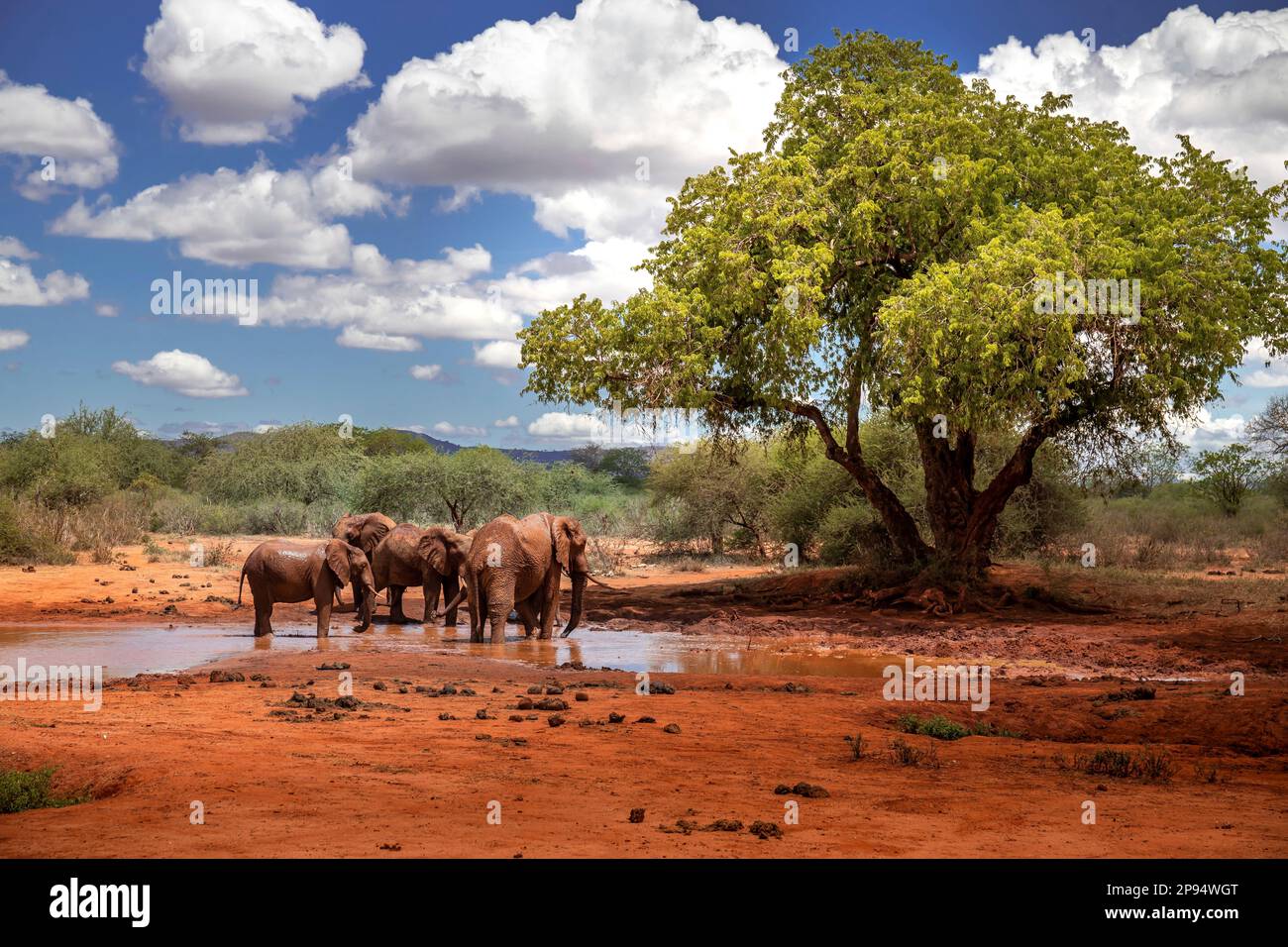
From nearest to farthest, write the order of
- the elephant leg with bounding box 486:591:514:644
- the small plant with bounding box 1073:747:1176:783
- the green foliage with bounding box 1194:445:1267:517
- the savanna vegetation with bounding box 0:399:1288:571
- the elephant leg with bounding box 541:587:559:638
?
1. the small plant with bounding box 1073:747:1176:783
2. the elephant leg with bounding box 486:591:514:644
3. the elephant leg with bounding box 541:587:559:638
4. the savanna vegetation with bounding box 0:399:1288:571
5. the green foliage with bounding box 1194:445:1267:517

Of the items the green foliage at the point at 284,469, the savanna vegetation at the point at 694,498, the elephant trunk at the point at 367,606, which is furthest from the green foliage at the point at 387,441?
the elephant trunk at the point at 367,606

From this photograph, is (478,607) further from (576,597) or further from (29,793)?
(29,793)

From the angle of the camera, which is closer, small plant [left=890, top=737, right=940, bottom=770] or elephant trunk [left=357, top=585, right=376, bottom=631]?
small plant [left=890, top=737, right=940, bottom=770]

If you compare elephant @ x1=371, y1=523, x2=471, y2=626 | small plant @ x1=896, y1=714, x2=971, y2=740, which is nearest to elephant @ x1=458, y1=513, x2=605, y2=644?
elephant @ x1=371, y1=523, x2=471, y2=626

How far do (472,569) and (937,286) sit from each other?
793 cm

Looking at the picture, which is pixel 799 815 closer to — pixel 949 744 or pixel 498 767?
pixel 498 767

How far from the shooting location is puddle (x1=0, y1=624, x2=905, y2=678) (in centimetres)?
1387

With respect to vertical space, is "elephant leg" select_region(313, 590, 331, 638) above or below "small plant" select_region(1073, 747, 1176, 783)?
above

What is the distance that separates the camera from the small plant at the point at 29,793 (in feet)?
21.2

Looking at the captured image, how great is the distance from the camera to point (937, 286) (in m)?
17.3

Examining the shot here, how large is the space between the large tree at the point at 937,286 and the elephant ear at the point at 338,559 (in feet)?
18.5

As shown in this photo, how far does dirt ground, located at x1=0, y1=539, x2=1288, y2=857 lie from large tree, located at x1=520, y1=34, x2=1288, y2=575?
467 centimetres

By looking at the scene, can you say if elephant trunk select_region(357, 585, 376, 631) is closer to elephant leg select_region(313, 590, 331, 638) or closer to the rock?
elephant leg select_region(313, 590, 331, 638)
